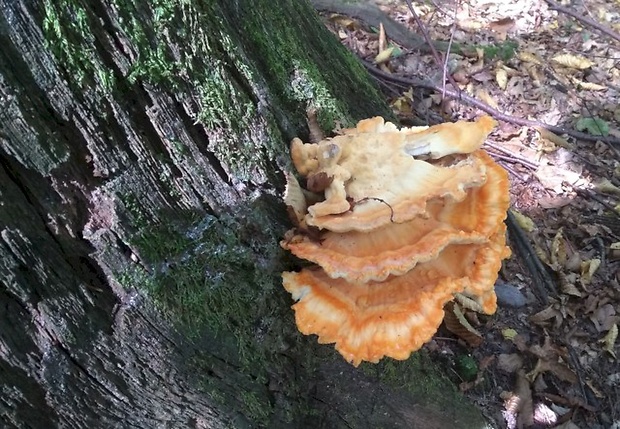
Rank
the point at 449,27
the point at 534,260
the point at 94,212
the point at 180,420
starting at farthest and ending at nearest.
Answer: the point at 449,27 < the point at 534,260 < the point at 180,420 < the point at 94,212

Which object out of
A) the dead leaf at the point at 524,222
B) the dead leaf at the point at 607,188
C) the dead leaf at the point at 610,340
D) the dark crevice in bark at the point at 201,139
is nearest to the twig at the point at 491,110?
the dead leaf at the point at 607,188

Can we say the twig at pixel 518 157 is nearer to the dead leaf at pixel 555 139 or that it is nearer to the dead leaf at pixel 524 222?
the dead leaf at pixel 555 139

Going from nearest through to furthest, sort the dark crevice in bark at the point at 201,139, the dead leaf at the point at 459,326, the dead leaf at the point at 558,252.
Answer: the dark crevice in bark at the point at 201,139 → the dead leaf at the point at 459,326 → the dead leaf at the point at 558,252

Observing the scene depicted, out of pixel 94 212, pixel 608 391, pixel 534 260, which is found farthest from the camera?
pixel 534 260

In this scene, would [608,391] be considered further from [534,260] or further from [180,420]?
[180,420]

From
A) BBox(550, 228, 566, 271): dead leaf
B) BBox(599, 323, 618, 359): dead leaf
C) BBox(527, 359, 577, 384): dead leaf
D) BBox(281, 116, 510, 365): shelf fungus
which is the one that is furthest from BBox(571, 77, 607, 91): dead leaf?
BBox(281, 116, 510, 365): shelf fungus

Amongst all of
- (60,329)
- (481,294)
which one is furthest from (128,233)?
(481,294)
